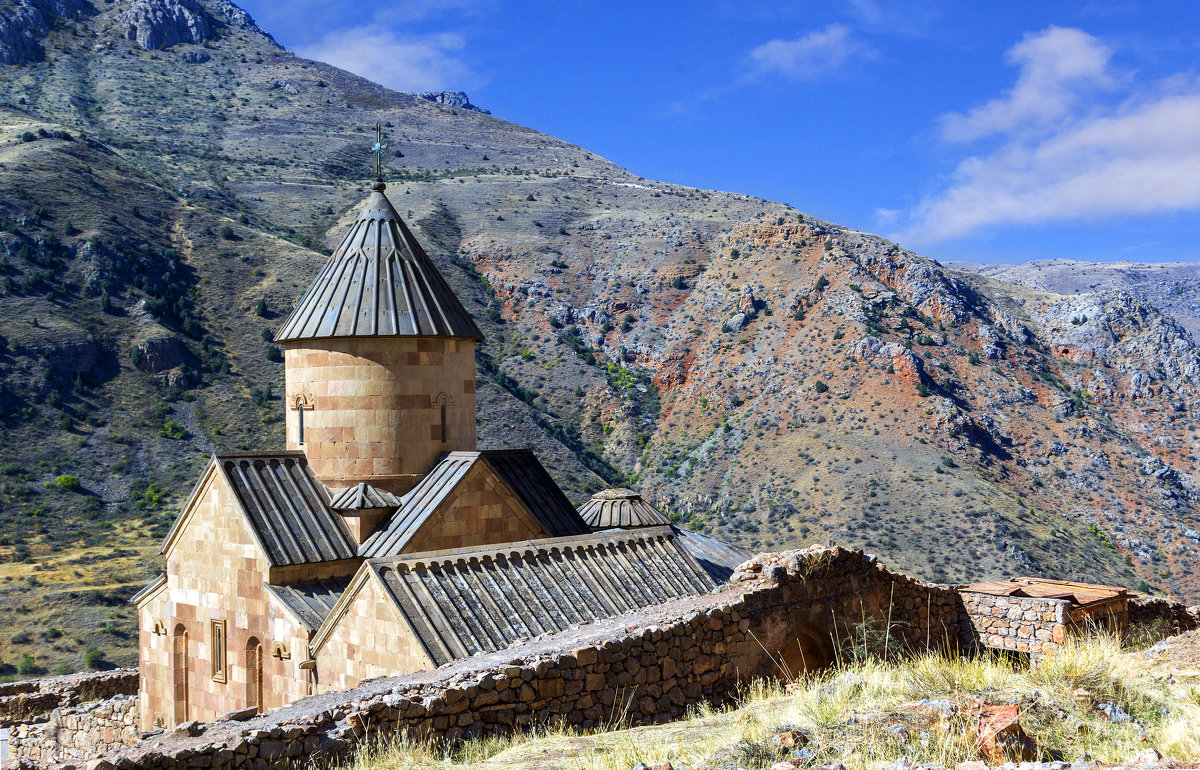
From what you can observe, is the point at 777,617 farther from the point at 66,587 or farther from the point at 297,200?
the point at 297,200

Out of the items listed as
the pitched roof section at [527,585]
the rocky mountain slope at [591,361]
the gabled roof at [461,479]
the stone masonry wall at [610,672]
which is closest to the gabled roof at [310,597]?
the gabled roof at [461,479]

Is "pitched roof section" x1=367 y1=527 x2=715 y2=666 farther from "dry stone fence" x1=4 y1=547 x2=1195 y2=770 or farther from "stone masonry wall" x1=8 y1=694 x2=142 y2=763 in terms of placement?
"stone masonry wall" x1=8 y1=694 x2=142 y2=763

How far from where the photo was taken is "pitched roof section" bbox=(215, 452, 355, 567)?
39.2ft

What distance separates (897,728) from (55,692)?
15655 mm

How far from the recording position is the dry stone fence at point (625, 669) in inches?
239

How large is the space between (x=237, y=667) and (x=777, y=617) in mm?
7357

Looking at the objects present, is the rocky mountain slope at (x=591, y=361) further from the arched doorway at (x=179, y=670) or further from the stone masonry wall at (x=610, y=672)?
the stone masonry wall at (x=610, y=672)

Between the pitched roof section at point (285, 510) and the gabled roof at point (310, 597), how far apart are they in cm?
30

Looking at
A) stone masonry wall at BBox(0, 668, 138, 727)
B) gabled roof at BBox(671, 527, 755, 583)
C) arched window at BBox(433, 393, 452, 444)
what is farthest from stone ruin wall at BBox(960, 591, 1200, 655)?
stone masonry wall at BBox(0, 668, 138, 727)

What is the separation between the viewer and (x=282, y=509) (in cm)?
1241

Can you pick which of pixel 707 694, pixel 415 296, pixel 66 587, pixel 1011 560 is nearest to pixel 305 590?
pixel 415 296

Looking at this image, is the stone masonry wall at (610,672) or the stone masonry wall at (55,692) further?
the stone masonry wall at (55,692)

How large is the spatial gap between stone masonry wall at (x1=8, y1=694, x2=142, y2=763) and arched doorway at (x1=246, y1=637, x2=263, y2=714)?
3.09 m

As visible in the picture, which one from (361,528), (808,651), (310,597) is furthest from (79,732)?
(808,651)
